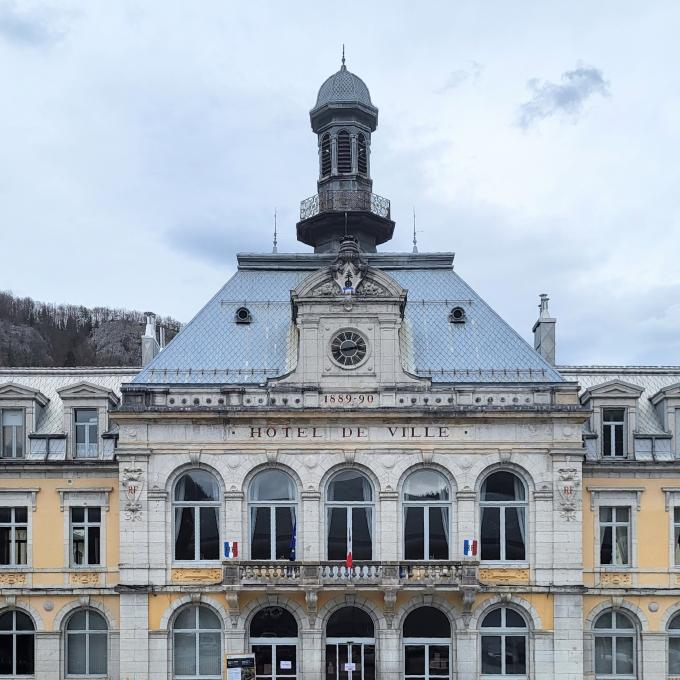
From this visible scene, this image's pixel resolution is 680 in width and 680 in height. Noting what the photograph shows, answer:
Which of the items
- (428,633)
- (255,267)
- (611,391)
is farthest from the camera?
(255,267)

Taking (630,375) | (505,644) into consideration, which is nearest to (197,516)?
(505,644)

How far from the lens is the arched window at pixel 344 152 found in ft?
173

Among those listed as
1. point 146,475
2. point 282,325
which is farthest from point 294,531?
point 282,325

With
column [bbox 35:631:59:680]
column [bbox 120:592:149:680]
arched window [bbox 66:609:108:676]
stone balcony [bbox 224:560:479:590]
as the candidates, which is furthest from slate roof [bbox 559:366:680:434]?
column [bbox 35:631:59:680]

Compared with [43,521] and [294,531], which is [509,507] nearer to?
[294,531]

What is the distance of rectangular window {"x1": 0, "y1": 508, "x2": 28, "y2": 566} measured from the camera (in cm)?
4459

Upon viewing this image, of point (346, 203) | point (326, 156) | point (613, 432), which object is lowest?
point (613, 432)

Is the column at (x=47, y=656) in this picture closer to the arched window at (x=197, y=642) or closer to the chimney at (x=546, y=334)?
the arched window at (x=197, y=642)

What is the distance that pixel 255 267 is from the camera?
48.5 metres

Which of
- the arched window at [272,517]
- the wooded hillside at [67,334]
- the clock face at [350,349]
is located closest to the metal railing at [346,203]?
the clock face at [350,349]

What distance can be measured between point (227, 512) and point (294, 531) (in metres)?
2.83

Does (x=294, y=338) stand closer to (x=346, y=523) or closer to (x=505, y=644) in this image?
(x=346, y=523)

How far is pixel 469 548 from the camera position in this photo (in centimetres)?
4181

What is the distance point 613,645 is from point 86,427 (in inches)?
968
